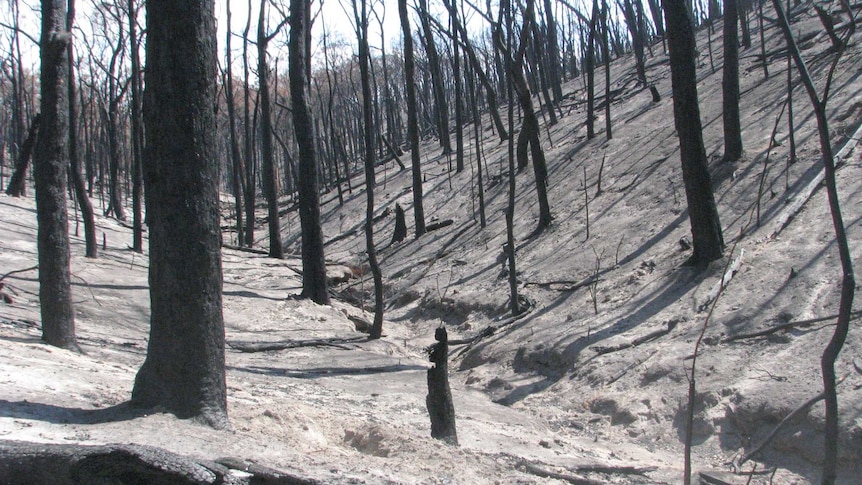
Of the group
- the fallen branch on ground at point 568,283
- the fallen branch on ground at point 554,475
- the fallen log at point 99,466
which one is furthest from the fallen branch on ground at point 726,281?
the fallen log at point 99,466

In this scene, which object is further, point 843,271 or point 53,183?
point 53,183

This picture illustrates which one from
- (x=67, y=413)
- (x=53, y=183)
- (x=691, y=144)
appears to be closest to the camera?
(x=67, y=413)

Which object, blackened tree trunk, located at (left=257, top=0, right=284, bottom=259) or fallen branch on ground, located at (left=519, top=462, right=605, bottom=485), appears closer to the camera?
fallen branch on ground, located at (left=519, top=462, right=605, bottom=485)

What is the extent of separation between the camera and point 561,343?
775cm

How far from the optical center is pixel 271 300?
1162cm

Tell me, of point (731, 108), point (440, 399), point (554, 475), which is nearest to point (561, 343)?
point (440, 399)

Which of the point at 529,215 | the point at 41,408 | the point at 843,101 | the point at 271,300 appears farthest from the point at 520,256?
the point at 41,408

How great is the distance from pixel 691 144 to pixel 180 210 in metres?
6.06

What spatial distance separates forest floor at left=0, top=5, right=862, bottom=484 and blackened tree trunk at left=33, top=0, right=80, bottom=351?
35 cm

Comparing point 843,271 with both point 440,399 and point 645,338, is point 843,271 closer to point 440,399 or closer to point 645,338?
point 440,399

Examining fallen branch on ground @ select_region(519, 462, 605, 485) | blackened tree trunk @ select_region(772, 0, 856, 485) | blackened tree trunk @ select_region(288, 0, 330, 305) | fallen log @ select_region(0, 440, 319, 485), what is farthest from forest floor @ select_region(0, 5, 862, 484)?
blackened tree trunk @ select_region(288, 0, 330, 305)

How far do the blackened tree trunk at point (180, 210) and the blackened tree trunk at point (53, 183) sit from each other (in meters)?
2.40

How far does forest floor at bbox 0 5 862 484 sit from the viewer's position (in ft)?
14.1

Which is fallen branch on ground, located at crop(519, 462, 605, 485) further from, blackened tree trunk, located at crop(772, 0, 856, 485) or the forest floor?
blackened tree trunk, located at crop(772, 0, 856, 485)
